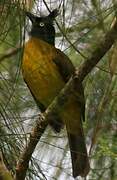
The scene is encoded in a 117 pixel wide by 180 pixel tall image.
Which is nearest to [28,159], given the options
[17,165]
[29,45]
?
[17,165]

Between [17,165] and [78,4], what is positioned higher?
[78,4]

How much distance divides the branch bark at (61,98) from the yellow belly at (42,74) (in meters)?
0.90

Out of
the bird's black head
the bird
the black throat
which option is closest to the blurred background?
the bird

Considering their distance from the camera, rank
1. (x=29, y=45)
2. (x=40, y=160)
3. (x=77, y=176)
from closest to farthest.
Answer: (x=40, y=160)
(x=77, y=176)
(x=29, y=45)

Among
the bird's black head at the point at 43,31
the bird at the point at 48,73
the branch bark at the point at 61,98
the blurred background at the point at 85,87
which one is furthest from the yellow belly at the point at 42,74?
the branch bark at the point at 61,98

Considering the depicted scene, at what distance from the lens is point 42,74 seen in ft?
10.5

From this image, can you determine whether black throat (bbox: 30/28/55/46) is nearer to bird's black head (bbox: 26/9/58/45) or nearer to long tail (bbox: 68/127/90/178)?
bird's black head (bbox: 26/9/58/45)

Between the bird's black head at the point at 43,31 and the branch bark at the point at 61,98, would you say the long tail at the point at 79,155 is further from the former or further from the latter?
the bird's black head at the point at 43,31

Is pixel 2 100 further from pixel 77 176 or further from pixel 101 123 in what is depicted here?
pixel 77 176

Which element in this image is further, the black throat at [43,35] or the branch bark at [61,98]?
the black throat at [43,35]

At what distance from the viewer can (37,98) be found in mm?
3318

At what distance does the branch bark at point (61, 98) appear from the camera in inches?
72.9

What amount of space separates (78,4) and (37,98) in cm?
122

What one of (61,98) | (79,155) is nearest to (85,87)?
(61,98)
